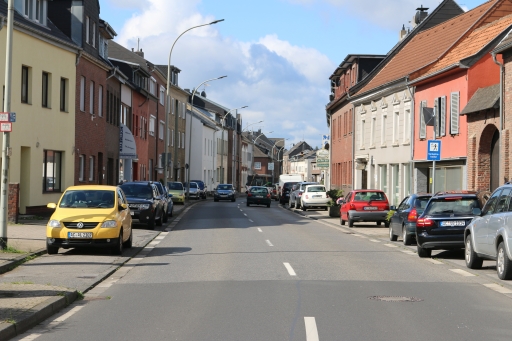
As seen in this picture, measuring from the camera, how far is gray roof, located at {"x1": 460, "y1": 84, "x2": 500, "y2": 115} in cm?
2720

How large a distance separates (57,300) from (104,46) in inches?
1369

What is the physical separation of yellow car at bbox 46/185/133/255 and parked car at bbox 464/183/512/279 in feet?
24.5

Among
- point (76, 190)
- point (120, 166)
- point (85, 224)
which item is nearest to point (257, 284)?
point (85, 224)

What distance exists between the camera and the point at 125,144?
49031 mm

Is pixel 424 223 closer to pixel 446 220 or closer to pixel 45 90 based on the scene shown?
pixel 446 220

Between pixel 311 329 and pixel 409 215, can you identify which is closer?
pixel 311 329

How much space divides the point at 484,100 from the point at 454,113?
3.59 meters

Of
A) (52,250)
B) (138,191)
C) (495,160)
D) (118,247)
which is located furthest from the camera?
(495,160)

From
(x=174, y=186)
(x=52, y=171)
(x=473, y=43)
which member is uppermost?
(x=473, y=43)

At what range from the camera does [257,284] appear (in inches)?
518

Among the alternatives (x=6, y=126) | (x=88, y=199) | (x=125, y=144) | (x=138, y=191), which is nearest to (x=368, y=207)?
→ (x=138, y=191)

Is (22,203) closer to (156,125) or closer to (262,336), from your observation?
(262,336)

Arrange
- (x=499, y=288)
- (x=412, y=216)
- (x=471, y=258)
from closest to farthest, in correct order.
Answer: (x=499, y=288)
(x=471, y=258)
(x=412, y=216)

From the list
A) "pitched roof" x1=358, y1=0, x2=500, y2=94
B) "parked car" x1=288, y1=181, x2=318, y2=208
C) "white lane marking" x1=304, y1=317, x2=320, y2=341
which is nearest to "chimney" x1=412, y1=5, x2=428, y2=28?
"pitched roof" x1=358, y1=0, x2=500, y2=94
